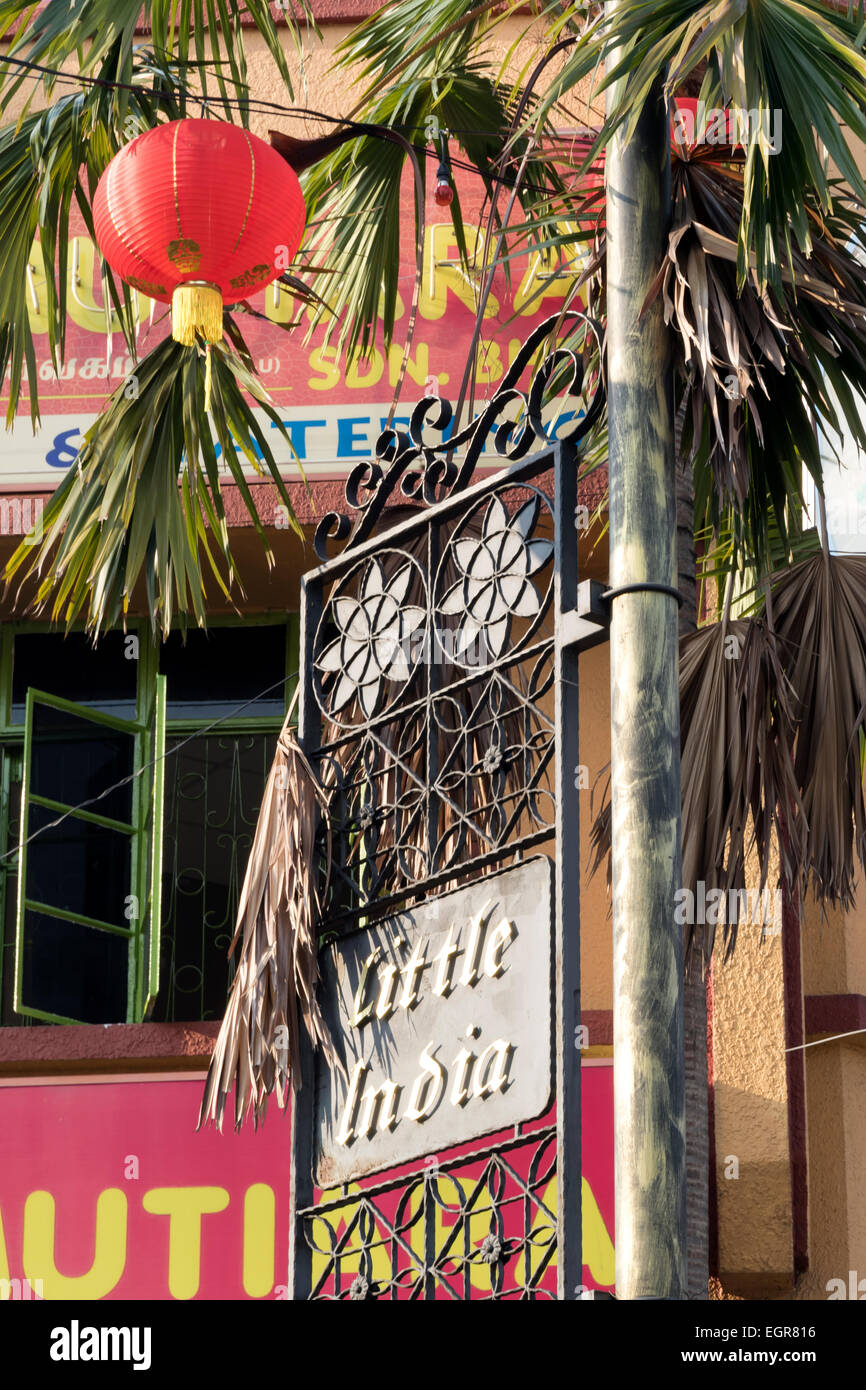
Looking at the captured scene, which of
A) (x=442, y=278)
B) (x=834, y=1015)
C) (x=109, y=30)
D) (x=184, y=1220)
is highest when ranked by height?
(x=442, y=278)

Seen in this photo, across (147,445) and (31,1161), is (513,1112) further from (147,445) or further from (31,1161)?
(31,1161)

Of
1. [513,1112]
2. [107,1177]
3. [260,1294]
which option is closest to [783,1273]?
[260,1294]

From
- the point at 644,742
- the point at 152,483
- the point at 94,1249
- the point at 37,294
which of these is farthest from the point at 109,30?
the point at 94,1249

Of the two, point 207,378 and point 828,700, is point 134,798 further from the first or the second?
point 828,700

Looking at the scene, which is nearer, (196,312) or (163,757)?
(196,312)

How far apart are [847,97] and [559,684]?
190 centimetres

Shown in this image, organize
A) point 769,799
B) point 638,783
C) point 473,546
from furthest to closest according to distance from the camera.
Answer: point 769,799 → point 473,546 → point 638,783

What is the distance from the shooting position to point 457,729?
5633 mm

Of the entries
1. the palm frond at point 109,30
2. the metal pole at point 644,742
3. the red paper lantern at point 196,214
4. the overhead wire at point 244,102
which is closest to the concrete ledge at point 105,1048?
the red paper lantern at point 196,214

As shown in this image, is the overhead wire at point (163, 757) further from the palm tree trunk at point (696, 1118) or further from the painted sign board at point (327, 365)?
the palm tree trunk at point (696, 1118)

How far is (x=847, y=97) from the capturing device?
18.2ft

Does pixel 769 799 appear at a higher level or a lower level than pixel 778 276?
lower

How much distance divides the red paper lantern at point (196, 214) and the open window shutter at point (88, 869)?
2880 millimetres

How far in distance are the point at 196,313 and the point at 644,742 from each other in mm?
2426
